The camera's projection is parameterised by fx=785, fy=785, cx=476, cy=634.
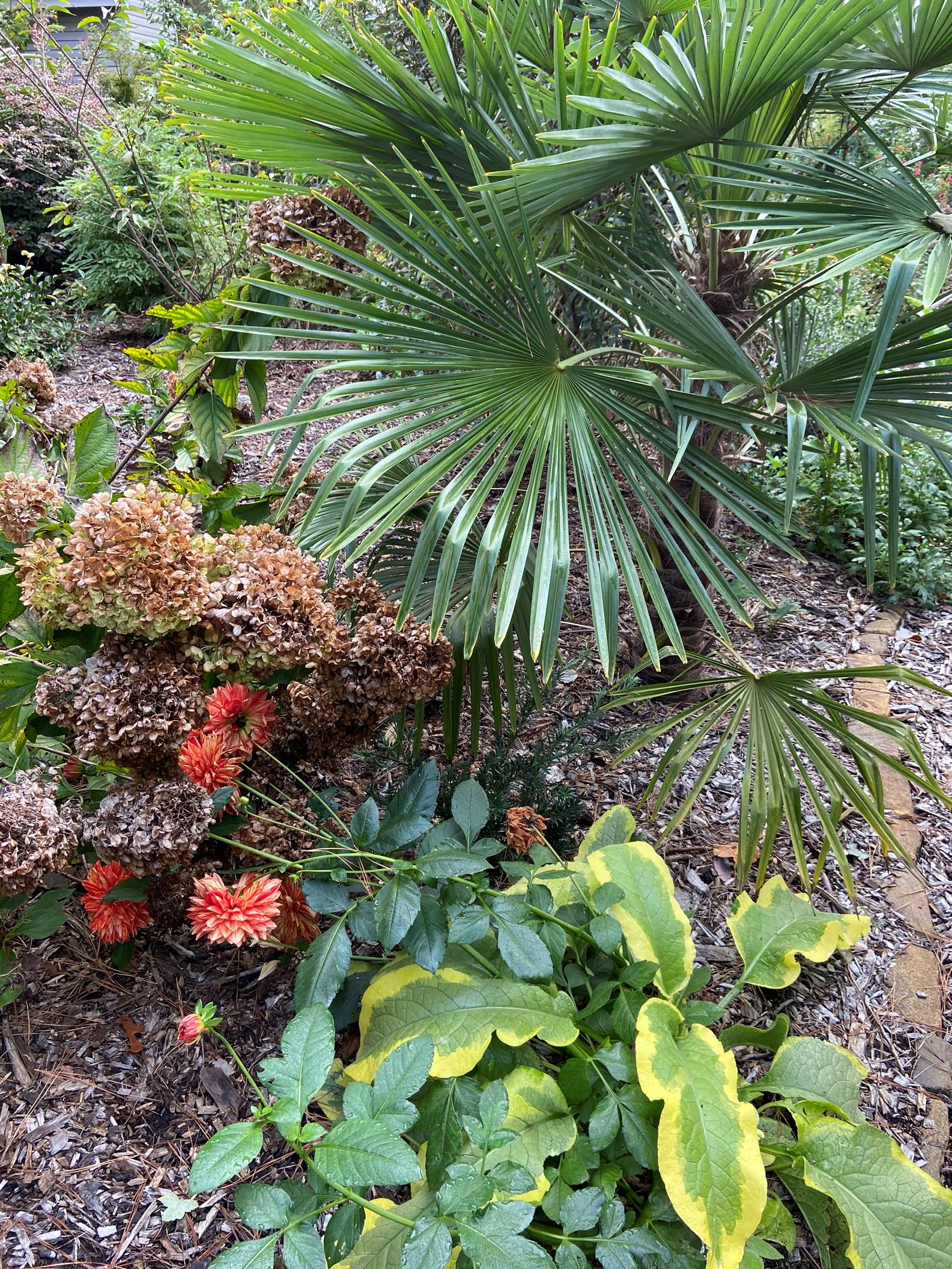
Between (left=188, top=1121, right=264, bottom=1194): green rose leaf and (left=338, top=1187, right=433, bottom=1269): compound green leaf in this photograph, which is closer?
(left=188, top=1121, right=264, bottom=1194): green rose leaf

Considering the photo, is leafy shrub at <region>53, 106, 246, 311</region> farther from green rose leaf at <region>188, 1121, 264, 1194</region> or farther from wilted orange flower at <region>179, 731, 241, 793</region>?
green rose leaf at <region>188, 1121, 264, 1194</region>

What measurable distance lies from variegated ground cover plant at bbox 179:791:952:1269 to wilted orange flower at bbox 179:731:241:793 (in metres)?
0.20

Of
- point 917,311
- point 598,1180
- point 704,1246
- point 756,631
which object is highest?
point 917,311

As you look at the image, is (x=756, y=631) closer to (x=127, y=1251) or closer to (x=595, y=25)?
(x=595, y=25)

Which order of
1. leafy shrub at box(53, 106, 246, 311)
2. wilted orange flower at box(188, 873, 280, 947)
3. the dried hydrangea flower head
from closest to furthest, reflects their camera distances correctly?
wilted orange flower at box(188, 873, 280, 947) → the dried hydrangea flower head → leafy shrub at box(53, 106, 246, 311)

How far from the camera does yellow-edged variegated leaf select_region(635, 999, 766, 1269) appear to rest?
45.3 inches

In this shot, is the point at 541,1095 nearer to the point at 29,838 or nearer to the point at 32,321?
the point at 29,838

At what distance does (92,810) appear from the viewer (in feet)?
5.25

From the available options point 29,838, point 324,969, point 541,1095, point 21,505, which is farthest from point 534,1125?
point 21,505

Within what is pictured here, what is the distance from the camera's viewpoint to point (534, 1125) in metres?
1.30

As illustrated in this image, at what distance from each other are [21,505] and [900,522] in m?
3.22

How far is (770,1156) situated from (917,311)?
4.64 meters

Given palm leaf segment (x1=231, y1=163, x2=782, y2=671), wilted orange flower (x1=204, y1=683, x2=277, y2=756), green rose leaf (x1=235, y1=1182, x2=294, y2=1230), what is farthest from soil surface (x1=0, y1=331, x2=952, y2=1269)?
wilted orange flower (x1=204, y1=683, x2=277, y2=756)

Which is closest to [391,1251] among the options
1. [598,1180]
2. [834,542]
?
[598,1180]
